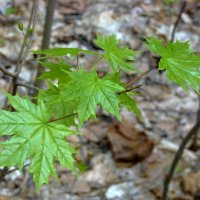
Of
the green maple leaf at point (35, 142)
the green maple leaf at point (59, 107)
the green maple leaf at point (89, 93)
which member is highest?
the green maple leaf at point (89, 93)

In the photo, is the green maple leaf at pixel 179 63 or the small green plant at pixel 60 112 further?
the green maple leaf at pixel 179 63

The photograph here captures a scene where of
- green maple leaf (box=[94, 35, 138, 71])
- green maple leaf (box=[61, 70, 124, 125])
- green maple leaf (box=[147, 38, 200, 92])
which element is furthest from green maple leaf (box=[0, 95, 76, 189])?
green maple leaf (box=[147, 38, 200, 92])

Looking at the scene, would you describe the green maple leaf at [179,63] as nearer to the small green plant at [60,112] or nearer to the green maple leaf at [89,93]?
the small green plant at [60,112]

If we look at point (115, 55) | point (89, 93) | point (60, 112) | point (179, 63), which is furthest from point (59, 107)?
point (179, 63)

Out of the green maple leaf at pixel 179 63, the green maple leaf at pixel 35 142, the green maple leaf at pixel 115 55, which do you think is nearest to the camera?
the green maple leaf at pixel 35 142

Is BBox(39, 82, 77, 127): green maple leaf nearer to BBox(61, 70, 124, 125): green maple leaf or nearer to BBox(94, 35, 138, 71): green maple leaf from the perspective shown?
BBox(61, 70, 124, 125): green maple leaf

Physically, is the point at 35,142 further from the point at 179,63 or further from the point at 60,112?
the point at 179,63

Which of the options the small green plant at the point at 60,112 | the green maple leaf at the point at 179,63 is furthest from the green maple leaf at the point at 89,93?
the green maple leaf at the point at 179,63
